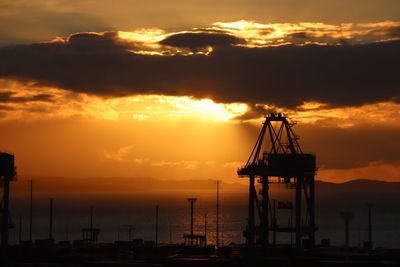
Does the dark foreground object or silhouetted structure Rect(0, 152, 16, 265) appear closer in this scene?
the dark foreground object

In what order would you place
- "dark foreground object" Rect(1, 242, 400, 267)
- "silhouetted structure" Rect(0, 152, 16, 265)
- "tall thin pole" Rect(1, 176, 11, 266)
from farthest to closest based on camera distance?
"silhouetted structure" Rect(0, 152, 16, 265), "tall thin pole" Rect(1, 176, 11, 266), "dark foreground object" Rect(1, 242, 400, 267)

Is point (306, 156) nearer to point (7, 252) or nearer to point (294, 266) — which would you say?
point (294, 266)

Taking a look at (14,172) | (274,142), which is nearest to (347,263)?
(274,142)

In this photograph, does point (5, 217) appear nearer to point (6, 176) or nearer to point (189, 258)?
point (6, 176)

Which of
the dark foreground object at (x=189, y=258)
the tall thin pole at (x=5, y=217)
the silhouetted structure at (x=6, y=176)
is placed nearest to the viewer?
the dark foreground object at (x=189, y=258)

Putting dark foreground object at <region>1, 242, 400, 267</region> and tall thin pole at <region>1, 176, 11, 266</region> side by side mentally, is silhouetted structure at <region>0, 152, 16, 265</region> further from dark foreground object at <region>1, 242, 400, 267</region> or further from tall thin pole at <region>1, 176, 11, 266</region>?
dark foreground object at <region>1, 242, 400, 267</region>

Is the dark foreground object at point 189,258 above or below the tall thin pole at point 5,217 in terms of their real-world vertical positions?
below

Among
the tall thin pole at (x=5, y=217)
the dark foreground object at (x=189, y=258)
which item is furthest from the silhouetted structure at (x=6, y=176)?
the dark foreground object at (x=189, y=258)

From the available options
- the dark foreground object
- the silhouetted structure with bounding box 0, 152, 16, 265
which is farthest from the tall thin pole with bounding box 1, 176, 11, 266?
the dark foreground object

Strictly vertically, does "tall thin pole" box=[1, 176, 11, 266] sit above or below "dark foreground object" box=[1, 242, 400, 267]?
above

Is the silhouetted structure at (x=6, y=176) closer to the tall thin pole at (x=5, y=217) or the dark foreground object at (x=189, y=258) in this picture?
the tall thin pole at (x=5, y=217)

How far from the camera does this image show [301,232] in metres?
99.4

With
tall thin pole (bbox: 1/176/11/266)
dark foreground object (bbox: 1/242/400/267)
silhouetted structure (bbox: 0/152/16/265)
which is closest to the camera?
dark foreground object (bbox: 1/242/400/267)

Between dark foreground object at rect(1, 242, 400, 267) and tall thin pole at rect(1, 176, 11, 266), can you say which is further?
tall thin pole at rect(1, 176, 11, 266)
